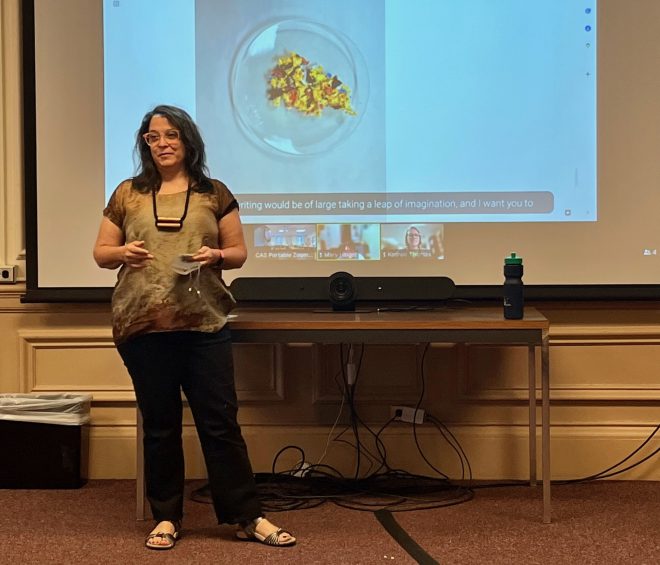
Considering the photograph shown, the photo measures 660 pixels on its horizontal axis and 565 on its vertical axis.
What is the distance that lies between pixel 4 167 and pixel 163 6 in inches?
36.6

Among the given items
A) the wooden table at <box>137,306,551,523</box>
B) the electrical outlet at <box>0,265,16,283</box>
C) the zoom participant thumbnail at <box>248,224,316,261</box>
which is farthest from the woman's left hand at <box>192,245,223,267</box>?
the electrical outlet at <box>0,265,16,283</box>

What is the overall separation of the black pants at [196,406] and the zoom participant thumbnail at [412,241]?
0.88 m

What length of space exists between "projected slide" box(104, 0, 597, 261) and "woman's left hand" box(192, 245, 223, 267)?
Answer: 760 millimetres

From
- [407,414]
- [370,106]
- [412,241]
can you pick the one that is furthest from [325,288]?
[370,106]

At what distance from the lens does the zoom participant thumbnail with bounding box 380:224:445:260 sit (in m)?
2.99

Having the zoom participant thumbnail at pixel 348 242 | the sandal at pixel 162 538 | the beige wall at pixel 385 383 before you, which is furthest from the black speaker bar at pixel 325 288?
the sandal at pixel 162 538

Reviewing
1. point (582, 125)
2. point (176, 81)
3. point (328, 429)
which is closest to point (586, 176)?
point (582, 125)

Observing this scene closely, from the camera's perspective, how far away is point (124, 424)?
3.17 meters

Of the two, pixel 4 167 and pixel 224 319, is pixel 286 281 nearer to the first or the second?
pixel 224 319

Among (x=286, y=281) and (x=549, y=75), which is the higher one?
(x=549, y=75)

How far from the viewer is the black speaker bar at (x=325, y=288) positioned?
2896 mm

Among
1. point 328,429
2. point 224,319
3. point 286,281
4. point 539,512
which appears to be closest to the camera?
point 224,319

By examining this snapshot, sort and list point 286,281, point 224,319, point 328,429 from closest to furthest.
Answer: point 224,319, point 286,281, point 328,429

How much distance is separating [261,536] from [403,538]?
43cm
